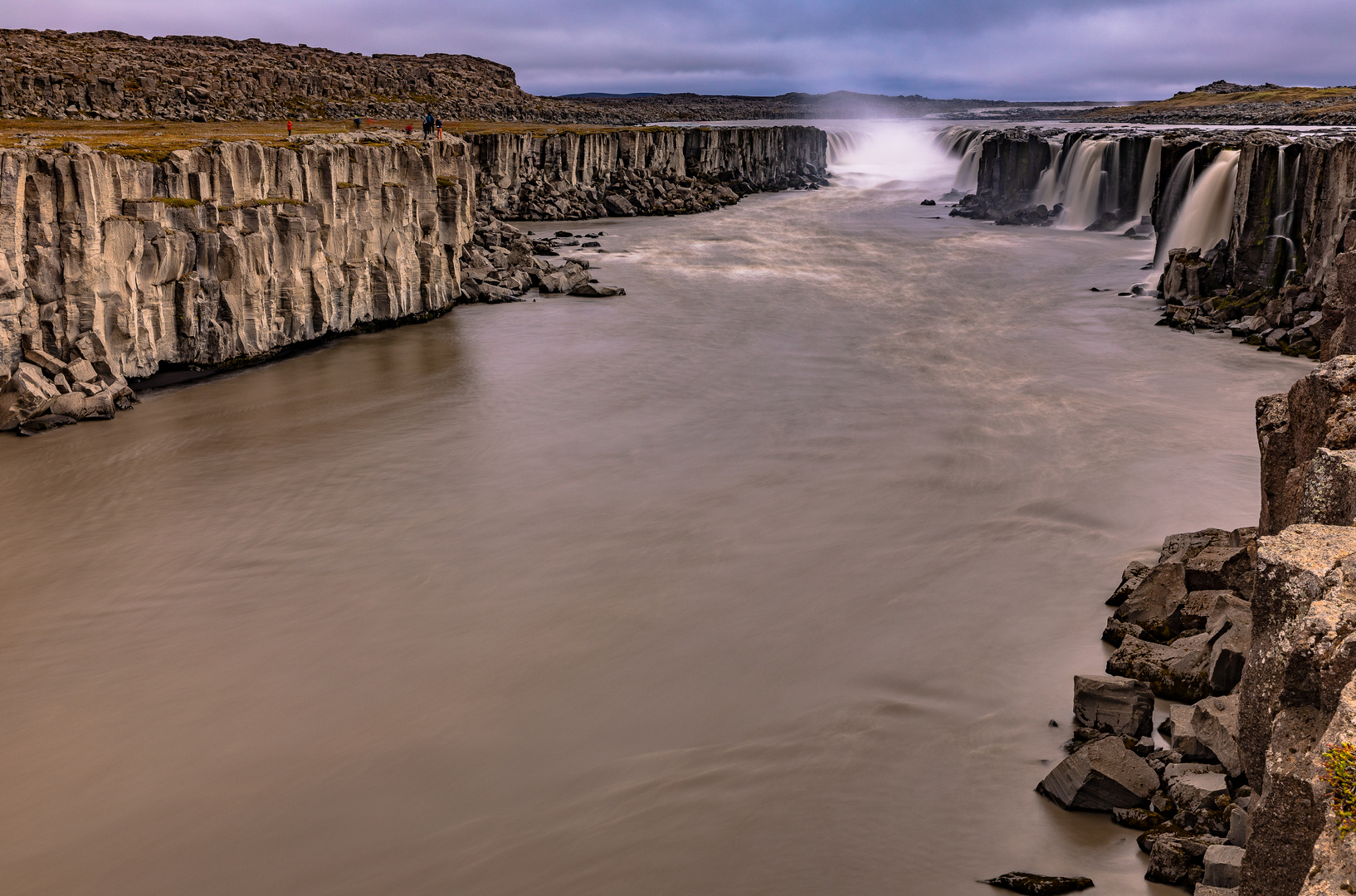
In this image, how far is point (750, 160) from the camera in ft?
245

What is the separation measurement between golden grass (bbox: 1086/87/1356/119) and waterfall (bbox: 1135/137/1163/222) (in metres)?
50.7

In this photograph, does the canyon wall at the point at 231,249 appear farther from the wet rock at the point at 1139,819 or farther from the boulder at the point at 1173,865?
the boulder at the point at 1173,865

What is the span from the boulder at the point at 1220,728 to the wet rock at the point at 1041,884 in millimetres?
1572

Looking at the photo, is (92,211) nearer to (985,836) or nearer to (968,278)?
(985,836)

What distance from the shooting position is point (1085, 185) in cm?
5206

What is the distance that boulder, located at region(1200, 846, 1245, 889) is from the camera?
6816mm

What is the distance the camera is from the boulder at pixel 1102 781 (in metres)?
8.47

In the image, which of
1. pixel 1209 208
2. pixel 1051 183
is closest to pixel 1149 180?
pixel 1051 183

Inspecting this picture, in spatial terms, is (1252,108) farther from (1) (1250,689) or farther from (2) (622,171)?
(1) (1250,689)

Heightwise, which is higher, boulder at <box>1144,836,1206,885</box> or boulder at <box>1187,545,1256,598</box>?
boulder at <box>1187,545,1256,598</box>

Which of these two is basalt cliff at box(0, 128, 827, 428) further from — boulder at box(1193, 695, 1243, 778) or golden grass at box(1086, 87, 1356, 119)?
golden grass at box(1086, 87, 1356, 119)

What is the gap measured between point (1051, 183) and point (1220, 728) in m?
52.4

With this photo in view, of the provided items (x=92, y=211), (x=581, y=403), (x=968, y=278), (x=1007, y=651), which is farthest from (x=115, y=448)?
(x=968, y=278)

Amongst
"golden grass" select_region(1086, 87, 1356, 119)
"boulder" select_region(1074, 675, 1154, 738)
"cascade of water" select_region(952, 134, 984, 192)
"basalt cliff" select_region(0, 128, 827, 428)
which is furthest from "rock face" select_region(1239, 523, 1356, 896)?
"golden grass" select_region(1086, 87, 1356, 119)
